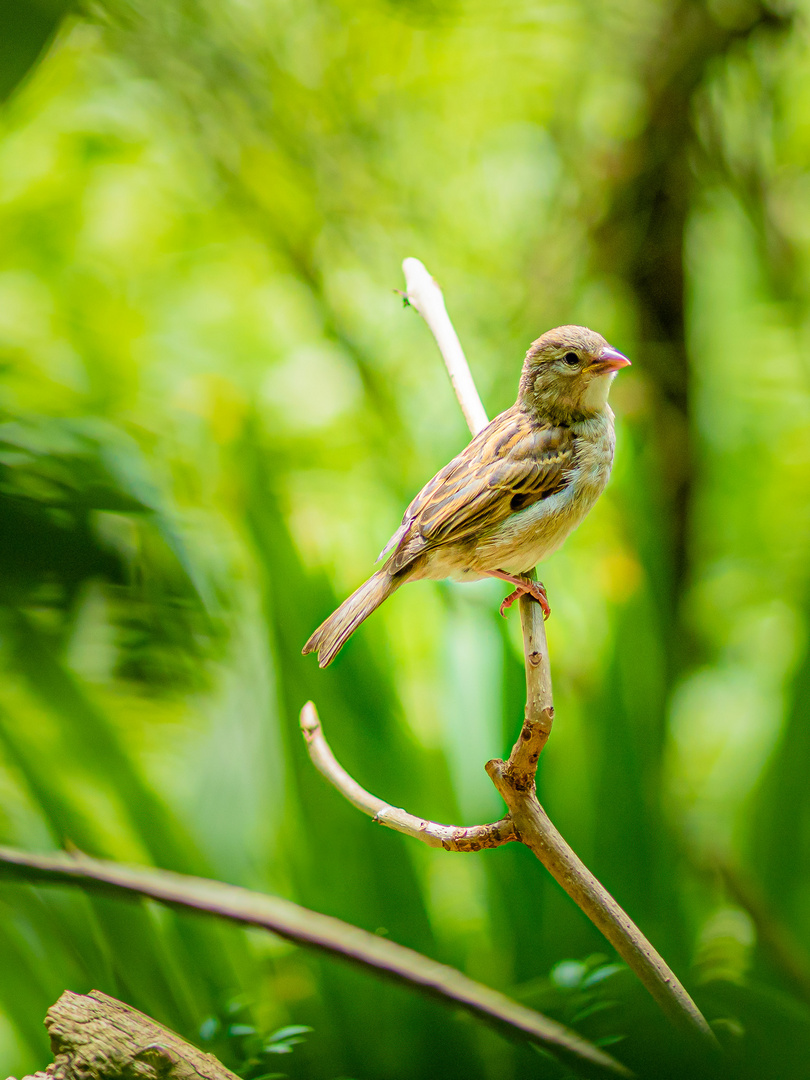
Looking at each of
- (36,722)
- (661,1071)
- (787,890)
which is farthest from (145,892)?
(787,890)

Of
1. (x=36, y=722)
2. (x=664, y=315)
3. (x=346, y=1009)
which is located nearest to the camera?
(x=346, y=1009)

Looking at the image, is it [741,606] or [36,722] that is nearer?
[36,722]

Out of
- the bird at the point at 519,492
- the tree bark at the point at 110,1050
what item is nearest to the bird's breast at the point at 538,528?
the bird at the point at 519,492

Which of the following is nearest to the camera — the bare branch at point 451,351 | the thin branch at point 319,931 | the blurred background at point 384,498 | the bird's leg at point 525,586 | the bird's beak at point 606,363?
the thin branch at point 319,931

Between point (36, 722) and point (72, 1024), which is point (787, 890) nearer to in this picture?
point (72, 1024)

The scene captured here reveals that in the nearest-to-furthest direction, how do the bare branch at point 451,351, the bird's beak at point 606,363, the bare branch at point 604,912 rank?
the bare branch at point 604,912 < the bare branch at point 451,351 < the bird's beak at point 606,363

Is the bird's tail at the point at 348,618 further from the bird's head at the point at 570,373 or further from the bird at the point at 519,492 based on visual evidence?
the bird's head at the point at 570,373

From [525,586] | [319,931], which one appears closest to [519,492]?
[525,586]

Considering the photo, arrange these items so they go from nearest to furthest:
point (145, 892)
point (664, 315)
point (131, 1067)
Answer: point (131, 1067), point (145, 892), point (664, 315)

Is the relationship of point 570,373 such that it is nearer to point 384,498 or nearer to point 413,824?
point 413,824

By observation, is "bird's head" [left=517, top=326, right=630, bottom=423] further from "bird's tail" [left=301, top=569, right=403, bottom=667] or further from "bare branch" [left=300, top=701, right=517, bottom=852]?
"bare branch" [left=300, top=701, right=517, bottom=852]
